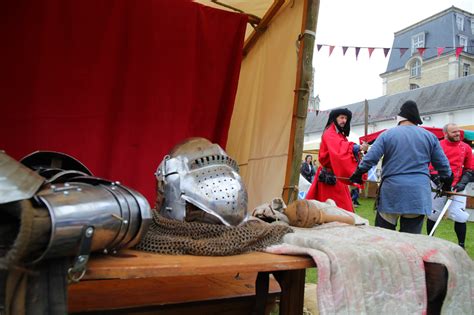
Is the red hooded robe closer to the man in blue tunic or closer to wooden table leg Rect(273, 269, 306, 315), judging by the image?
the man in blue tunic

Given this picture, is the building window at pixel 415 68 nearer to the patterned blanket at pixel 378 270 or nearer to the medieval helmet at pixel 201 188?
the patterned blanket at pixel 378 270

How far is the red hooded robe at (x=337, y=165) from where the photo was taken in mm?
3070

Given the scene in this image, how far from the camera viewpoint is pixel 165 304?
5.19 ft

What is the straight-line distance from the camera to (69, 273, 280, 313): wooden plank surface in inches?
63.0

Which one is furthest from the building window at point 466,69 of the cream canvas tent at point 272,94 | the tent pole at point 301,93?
the tent pole at point 301,93

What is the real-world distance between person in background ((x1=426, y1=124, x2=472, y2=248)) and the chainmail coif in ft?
12.0

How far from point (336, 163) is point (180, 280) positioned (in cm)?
167

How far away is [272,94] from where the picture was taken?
9.49ft

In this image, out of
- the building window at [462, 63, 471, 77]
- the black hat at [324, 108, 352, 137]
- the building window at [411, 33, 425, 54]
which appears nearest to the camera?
the black hat at [324, 108, 352, 137]

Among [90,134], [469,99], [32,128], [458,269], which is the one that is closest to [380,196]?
[458,269]

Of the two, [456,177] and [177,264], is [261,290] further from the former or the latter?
[456,177]

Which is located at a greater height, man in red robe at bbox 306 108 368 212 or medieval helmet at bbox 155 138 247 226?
man in red robe at bbox 306 108 368 212

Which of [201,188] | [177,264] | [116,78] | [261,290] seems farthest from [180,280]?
[116,78]

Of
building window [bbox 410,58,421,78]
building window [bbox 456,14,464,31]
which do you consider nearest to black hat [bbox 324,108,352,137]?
building window [bbox 410,58,421,78]
